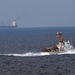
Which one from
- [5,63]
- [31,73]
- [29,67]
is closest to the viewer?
[31,73]

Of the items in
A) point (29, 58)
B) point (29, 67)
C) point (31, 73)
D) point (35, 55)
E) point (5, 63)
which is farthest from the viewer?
point (35, 55)

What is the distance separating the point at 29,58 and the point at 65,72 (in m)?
22.6

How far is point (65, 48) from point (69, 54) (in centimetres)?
147

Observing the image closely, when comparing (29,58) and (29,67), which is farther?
(29,58)

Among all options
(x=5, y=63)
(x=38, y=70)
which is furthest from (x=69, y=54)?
(x=38, y=70)

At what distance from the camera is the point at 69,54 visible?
102375 millimetres

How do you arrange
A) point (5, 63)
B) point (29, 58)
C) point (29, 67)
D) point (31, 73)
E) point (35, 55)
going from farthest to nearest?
1. point (35, 55)
2. point (29, 58)
3. point (5, 63)
4. point (29, 67)
5. point (31, 73)

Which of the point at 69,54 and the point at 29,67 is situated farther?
the point at 69,54

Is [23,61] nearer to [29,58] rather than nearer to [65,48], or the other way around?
[29,58]

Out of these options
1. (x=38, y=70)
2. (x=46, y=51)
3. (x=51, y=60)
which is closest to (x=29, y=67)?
(x=38, y=70)

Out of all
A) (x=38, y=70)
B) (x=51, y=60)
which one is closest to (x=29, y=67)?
(x=38, y=70)

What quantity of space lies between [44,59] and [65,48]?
367 inches

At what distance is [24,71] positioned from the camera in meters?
76.4

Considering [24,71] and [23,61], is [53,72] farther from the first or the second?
[23,61]
